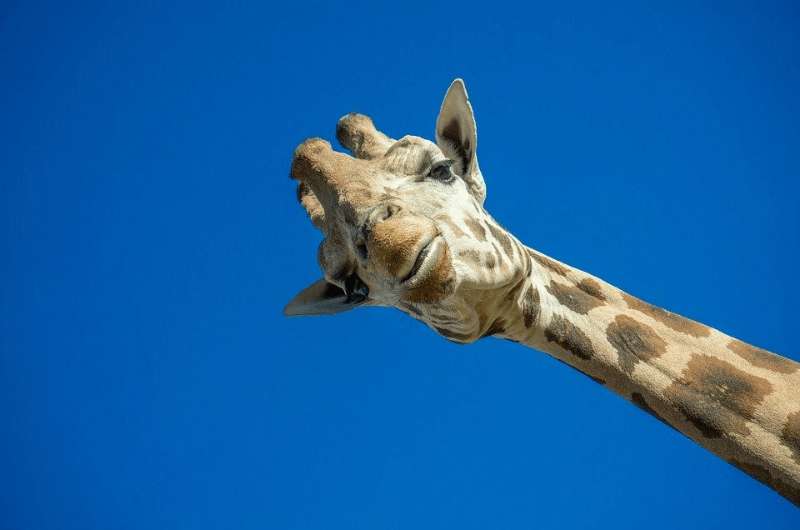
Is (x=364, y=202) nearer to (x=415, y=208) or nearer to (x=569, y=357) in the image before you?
(x=415, y=208)

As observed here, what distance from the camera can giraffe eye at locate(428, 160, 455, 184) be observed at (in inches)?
80.0

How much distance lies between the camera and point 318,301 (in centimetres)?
227

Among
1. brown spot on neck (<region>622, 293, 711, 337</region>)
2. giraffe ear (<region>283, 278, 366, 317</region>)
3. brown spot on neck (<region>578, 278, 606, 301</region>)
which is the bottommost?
giraffe ear (<region>283, 278, 366, 317</region>)

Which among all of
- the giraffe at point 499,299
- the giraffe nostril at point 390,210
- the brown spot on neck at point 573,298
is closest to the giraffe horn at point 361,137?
the giraffe at point 499,299

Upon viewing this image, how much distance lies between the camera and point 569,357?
2.12 meters

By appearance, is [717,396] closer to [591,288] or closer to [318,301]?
[591,288]

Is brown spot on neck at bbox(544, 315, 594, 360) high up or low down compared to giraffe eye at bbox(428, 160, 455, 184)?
down

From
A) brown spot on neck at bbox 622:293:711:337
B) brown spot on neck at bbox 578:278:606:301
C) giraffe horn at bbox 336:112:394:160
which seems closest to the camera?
brown spot on neck at bbox 622:293:711:337

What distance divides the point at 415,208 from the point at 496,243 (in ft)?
0.94

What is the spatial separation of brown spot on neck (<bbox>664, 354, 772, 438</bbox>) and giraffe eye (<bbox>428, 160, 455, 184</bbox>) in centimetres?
100

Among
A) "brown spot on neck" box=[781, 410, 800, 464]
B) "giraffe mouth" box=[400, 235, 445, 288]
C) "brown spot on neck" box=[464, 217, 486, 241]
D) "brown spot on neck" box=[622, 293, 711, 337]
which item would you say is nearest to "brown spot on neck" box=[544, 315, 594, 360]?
"brown spot on neck" box=[622, 293, 711, 337]

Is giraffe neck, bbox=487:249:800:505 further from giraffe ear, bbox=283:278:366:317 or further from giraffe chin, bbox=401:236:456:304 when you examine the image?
giraffe ear, bbox=283:278:366:317

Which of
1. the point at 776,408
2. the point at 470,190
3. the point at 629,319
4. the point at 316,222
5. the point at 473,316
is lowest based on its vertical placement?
the point at 776,408

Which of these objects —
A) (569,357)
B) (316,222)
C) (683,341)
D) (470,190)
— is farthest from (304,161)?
(683,341)
